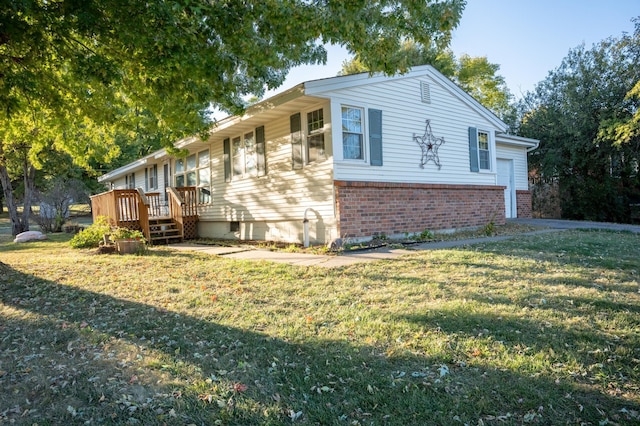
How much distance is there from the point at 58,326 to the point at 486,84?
106ft

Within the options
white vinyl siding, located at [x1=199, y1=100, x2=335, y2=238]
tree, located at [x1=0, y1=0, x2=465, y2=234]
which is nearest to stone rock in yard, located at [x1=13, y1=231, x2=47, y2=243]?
white vinyl siding, located at [x1=199, y1=100, x2=335, y2=238]

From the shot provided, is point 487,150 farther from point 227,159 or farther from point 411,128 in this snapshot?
point 227,159

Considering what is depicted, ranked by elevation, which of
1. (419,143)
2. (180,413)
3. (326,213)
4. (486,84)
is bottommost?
(180,413)

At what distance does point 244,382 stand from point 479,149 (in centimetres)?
1152

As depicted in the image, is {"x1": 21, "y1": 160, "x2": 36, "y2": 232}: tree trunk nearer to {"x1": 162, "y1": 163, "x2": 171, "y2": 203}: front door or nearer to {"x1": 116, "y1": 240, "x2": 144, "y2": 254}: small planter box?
{"x1": 162, "y1": 163, "x2": 171, "y2": 203}: front door

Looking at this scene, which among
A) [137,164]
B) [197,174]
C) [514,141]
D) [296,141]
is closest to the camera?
[296,141]

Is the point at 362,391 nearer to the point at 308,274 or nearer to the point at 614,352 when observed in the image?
the point at 614,352

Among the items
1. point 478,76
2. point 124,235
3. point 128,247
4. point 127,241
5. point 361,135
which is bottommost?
point 128,247

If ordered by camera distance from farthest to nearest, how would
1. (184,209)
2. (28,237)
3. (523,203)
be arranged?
(523,203), (28,237), (184,209)

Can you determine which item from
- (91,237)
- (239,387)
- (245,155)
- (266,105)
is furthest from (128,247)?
(239,387)

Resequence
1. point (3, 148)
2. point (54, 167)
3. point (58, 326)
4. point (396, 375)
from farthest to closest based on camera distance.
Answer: point (54, 167)
point (3, 148)
point (58, 326)
point (396, 375)

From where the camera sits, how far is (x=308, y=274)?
6059mm

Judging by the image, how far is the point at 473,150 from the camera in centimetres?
1205

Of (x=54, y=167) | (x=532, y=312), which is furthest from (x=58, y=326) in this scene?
(x=54, y=167)
